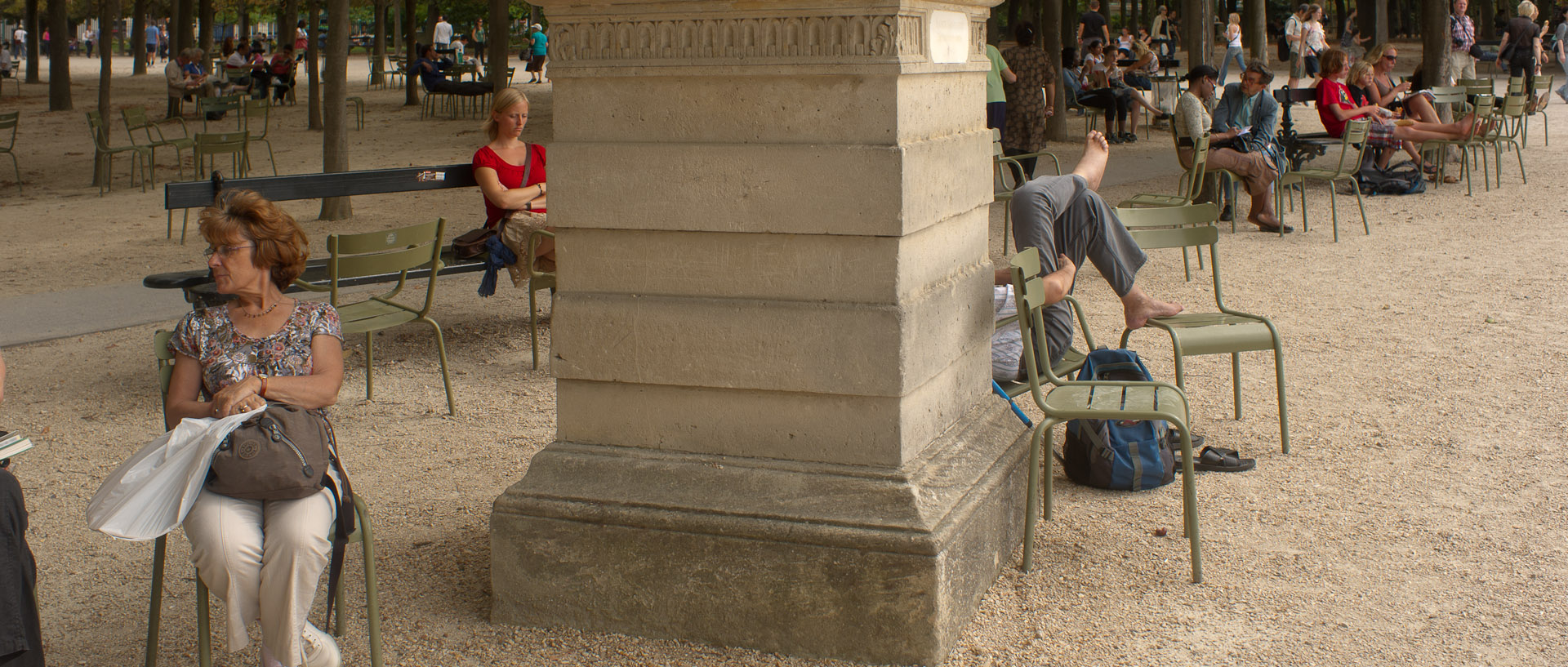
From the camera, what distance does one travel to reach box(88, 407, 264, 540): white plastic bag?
284 cm

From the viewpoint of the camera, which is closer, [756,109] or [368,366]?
[756,109]

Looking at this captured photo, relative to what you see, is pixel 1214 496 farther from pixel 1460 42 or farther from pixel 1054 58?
pixel 1460 42

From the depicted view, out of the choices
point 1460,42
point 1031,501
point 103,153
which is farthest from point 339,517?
point 1460,42

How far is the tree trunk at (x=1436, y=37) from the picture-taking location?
14242 millimetres

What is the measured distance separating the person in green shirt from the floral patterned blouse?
9184mm

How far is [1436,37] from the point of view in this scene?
14305 millimetres

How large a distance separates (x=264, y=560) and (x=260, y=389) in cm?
43

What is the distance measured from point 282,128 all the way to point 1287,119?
47.9 ft

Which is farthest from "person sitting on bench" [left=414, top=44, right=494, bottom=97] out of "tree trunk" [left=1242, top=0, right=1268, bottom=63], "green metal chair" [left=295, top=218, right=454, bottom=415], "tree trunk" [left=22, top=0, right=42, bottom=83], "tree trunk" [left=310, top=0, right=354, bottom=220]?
"green metal chair" [left=295, top=218, right=454, bottom=415]

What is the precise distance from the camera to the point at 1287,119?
12.0 meters

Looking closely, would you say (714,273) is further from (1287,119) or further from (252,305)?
(1287,119)

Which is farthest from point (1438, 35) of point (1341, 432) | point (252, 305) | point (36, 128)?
point (36, 128)

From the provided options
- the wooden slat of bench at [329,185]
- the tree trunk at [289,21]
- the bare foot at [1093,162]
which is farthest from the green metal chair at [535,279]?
the tree trunk at [289,21]

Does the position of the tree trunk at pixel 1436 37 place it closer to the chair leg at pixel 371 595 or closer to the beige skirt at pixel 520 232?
the beige skirt at pixel 520 232
